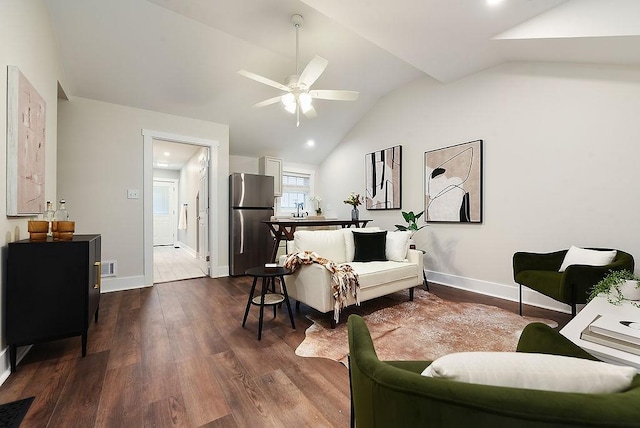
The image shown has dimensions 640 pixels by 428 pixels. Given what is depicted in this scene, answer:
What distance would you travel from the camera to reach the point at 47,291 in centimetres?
179

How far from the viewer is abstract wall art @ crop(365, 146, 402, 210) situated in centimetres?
448

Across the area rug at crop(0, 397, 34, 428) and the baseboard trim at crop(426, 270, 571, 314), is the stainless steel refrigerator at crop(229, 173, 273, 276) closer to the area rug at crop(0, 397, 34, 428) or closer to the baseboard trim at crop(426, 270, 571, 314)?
the baseboard trim at crop(426, 270, 571, 314)

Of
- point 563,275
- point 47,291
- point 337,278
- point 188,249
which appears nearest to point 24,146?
point 47,291

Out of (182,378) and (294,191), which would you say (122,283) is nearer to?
(182,378)

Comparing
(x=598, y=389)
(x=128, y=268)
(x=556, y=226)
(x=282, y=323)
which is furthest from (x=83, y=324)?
(x=556, y=226)

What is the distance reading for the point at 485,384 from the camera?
1.84 feet

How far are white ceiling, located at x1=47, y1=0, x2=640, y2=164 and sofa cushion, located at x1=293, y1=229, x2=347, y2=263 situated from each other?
2.11 m

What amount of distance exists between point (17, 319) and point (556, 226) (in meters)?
4.60

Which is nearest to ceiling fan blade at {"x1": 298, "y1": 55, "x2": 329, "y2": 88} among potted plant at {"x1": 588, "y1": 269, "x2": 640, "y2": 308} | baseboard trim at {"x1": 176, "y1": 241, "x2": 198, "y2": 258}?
potted plant at {"x1": 588, "y1": 269, "x2": 640, "y2": 308}

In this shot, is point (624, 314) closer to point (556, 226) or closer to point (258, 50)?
point (556, 226)

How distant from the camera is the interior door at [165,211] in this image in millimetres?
8406

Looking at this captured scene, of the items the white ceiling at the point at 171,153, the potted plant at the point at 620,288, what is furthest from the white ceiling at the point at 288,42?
the potted plant at the point at 620,288

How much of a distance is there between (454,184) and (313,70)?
2431 millimetres

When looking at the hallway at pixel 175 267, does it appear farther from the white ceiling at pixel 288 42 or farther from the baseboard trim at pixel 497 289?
the baseboard trim at pixel 497 289
